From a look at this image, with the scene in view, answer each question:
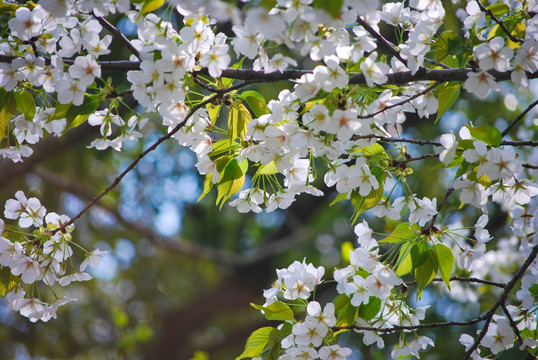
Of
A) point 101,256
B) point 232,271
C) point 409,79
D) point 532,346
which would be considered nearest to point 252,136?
point 409,79

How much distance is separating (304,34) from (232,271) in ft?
15.0

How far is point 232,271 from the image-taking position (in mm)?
5332

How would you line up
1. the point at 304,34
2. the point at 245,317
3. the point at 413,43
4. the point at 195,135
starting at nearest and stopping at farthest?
the point at 304,34, the point at 413,43, the point at 195,135, the point at 245,317

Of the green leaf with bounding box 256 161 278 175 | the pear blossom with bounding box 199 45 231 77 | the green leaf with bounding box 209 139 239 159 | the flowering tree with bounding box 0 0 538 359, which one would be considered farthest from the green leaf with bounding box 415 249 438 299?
A: the pear blossom with bounding box 199 45 231 77

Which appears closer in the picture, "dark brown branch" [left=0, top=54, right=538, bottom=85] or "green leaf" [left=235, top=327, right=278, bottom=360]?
"dark brown branch" [left=0, top=54, right=538, bottom=85]

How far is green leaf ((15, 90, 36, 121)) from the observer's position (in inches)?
45.4

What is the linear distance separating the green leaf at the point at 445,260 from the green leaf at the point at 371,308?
190mm

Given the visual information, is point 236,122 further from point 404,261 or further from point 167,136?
point 404,261

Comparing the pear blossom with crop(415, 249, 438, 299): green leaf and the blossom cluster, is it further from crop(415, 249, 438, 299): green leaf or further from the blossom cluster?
crop(415, 249, 438, 299): green leaf

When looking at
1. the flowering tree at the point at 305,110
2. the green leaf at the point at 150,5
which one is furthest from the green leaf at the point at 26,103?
the green leaf at the point at 150,5

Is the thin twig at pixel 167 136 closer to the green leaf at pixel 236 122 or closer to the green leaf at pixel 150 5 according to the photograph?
the green leaf at pixel 236 122

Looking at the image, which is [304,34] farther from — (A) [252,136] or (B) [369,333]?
(B) [369,333]

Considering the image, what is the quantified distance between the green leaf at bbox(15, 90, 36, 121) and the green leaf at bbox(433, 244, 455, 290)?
3.05 feet

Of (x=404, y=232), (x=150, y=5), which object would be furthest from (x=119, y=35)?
(x=404, y=232)
